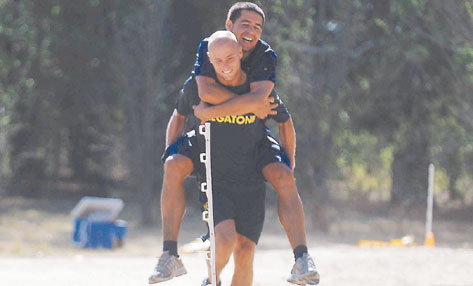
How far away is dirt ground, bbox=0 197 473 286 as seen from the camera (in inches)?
278

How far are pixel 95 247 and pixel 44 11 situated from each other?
233 inches

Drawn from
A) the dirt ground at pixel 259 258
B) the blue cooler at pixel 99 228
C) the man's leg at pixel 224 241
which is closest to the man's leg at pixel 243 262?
the man's leg at pixel 224 241

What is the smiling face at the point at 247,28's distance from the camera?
175 inches

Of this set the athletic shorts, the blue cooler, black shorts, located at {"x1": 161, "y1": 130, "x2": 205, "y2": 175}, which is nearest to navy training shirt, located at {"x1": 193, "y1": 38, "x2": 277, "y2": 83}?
black shorts, located at {"x1": 161, "y1": 130, "x2": 205, "y2": 175}

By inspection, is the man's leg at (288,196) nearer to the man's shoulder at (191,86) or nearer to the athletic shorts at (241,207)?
the athletic shorts at (241,207)

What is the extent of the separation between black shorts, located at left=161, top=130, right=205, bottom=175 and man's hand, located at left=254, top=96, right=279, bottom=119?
0.42m

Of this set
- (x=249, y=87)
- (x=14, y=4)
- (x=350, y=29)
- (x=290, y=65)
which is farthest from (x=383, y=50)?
(x=249, y=87)

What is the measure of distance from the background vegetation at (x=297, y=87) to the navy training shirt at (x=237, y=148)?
766 cm

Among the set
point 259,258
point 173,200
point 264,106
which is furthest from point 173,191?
point 259,258

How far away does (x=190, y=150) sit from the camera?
452 cm

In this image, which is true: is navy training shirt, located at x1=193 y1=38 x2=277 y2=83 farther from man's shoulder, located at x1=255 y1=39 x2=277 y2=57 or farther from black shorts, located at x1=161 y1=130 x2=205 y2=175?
black shorts, located at x1=161 y1=130 x2=205 y2=175

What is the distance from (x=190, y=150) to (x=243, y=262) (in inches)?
Result: 30.9

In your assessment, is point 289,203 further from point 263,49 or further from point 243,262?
point 263,49

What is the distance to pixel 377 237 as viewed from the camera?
44.0 ft
